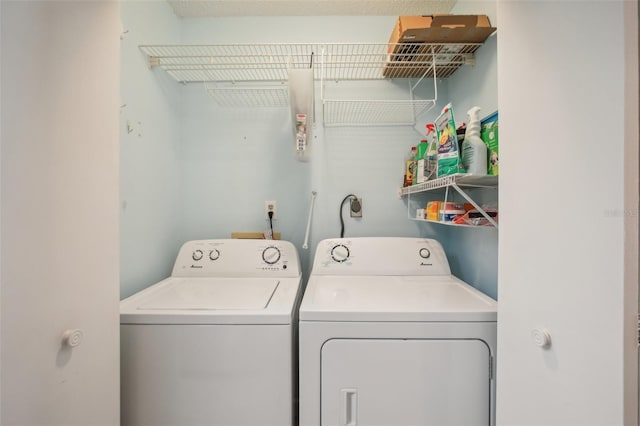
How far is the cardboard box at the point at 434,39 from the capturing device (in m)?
1.20

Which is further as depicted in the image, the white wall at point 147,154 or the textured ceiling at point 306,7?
the textured ceiling at point 306,7

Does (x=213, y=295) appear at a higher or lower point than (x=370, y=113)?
lower

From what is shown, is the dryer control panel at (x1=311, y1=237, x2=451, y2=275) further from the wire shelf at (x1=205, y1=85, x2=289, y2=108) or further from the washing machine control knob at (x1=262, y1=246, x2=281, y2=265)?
the wire shelf at (x1=205, y1=85, x2=289, y2=108)

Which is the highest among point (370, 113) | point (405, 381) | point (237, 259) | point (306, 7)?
point (306, 7)

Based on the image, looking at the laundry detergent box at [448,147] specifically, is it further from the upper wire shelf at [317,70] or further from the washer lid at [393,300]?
the washer lid at [393,300]

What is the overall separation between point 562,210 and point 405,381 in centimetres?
74

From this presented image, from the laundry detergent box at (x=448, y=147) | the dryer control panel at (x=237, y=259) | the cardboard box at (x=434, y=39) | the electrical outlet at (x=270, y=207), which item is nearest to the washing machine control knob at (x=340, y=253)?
the dryer control panel at (x=237, y=259)

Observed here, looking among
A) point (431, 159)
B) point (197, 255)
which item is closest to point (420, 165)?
point (431, 159)

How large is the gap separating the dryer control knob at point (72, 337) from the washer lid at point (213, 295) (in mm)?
291

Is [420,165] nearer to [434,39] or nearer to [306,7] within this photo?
[434,39]

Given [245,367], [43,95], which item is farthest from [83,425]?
[43,95]

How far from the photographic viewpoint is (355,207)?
176 cm

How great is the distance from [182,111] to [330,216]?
1.31m

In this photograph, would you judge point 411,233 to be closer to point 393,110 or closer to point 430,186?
point 430,186
